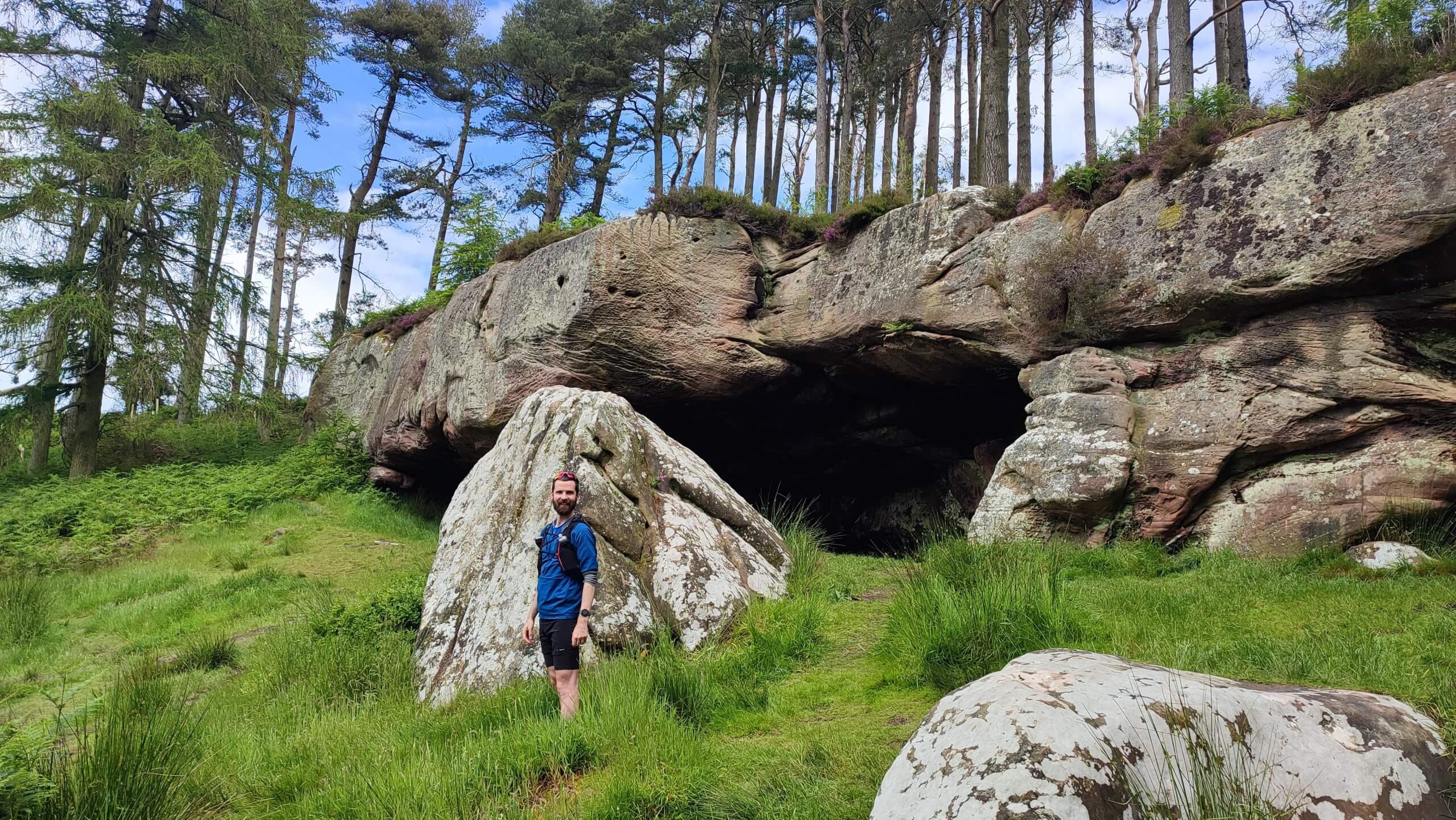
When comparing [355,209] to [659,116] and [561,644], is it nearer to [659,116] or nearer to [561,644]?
[659,116]

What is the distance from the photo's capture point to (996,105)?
12992 mm

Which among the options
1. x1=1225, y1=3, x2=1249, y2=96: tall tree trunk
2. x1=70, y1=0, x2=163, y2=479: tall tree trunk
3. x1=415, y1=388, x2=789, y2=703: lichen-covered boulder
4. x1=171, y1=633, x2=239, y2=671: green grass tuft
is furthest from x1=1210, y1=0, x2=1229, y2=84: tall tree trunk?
x1=70, y1=0, x2=163, y2=479: tall tree trunk

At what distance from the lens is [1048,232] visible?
9.67m

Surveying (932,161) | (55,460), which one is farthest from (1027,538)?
(55,460)

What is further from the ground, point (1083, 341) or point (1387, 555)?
point (1083, 341)

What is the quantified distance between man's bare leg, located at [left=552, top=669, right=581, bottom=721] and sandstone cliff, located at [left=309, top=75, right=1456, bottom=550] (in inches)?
205

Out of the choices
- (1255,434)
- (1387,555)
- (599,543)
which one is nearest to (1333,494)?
(1255,434)

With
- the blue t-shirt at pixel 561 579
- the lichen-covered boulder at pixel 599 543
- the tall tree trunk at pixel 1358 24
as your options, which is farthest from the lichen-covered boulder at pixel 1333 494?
the blue t-shirt at pixel 561 579

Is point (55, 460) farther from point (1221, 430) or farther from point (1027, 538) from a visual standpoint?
point (1221, 430)

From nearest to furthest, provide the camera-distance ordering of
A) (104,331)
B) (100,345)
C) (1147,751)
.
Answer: (1147,751) → (104,331) → (100,345)

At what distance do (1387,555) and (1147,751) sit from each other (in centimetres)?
545

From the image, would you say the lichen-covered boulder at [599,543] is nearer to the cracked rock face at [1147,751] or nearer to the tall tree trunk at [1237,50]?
the cracked rock face at [1147,751]

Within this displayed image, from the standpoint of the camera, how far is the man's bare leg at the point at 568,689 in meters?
5.00

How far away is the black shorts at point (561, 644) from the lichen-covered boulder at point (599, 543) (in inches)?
37.4
